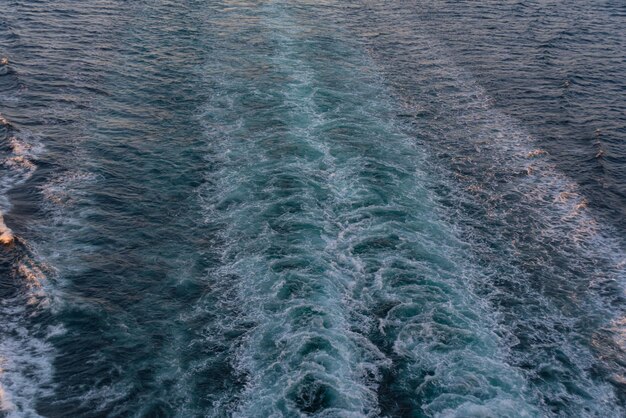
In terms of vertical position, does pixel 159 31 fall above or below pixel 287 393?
above

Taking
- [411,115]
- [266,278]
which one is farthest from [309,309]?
[411,115]

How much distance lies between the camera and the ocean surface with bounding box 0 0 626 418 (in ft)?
67.9

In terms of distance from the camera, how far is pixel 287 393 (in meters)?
20.0

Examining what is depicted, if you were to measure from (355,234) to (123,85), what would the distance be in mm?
22576

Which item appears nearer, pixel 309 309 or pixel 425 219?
pixel 309 309

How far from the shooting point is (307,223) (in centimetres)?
2798

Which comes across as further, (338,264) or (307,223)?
(307,223)

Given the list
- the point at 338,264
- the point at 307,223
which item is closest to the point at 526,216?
the point at 338,264

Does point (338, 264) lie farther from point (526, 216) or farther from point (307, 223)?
point (526, 216)

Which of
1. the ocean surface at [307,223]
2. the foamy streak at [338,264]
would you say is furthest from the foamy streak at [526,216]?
the foamy streak at [338,264]

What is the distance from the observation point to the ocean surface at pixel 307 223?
20.7 metres

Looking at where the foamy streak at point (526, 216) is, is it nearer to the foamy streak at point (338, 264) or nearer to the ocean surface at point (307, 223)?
the ocean surface at point (307, 223)

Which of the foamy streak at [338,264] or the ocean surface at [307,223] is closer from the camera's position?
the foamy streak at [338,264]

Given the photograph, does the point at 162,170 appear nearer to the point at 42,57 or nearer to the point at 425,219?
the point at 425,219
